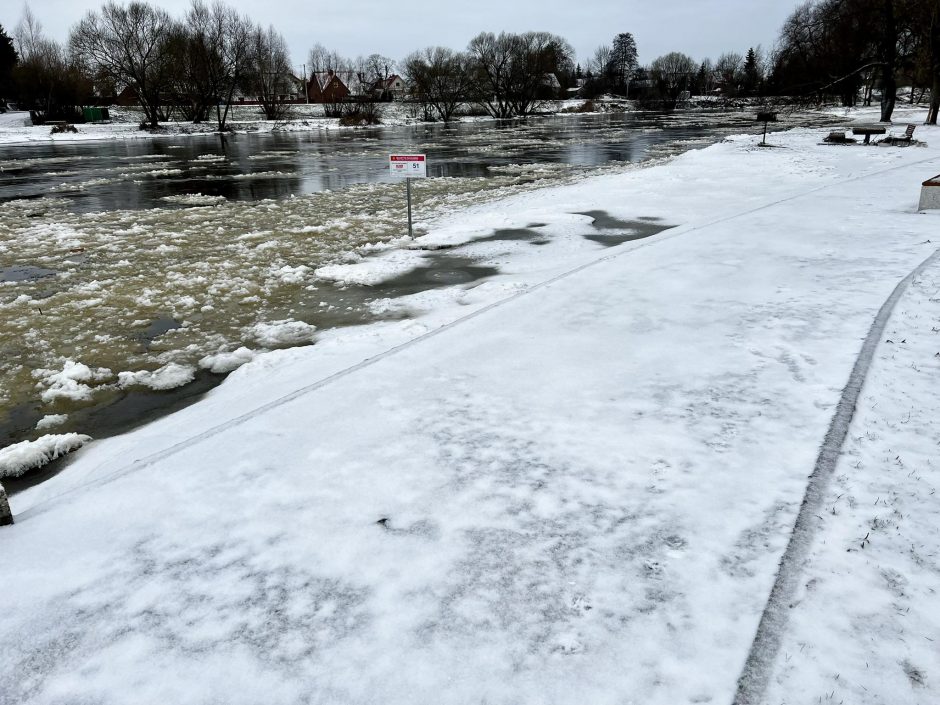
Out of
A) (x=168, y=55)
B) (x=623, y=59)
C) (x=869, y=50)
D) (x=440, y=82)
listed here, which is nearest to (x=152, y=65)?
(x=168, y=55)

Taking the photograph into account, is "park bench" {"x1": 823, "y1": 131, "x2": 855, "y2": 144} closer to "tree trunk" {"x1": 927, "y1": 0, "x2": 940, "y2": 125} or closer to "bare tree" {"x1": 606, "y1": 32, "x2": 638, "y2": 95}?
"tree trunk" {"x1": 927, "y1": 0, "x2": 940, "y2": 125}

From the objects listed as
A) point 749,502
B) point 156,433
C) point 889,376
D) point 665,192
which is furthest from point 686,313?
point 665,192

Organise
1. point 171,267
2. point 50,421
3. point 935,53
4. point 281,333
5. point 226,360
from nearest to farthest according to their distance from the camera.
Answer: point 50,421 → point 226,360 → point 281,333 → point 171,267 → point 935,53

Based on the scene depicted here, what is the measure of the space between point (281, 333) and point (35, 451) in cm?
275

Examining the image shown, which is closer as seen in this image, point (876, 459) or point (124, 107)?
point (876, 459)

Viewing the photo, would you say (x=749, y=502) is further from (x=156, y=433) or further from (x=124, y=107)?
(x=124, y=107)

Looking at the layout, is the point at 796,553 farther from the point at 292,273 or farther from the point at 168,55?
the point at 168,55

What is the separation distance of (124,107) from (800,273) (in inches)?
3673

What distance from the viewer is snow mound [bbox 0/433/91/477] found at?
4398 mm

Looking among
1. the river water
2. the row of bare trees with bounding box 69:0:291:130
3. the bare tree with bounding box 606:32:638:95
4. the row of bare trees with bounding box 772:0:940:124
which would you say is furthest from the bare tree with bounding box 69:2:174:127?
the bare tree with bounding box 606:32:638:95

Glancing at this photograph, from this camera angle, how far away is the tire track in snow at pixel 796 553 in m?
2.31

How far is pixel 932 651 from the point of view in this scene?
2.35m

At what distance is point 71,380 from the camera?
5742mm

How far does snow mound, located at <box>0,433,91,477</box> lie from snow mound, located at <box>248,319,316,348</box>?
7.16ft
